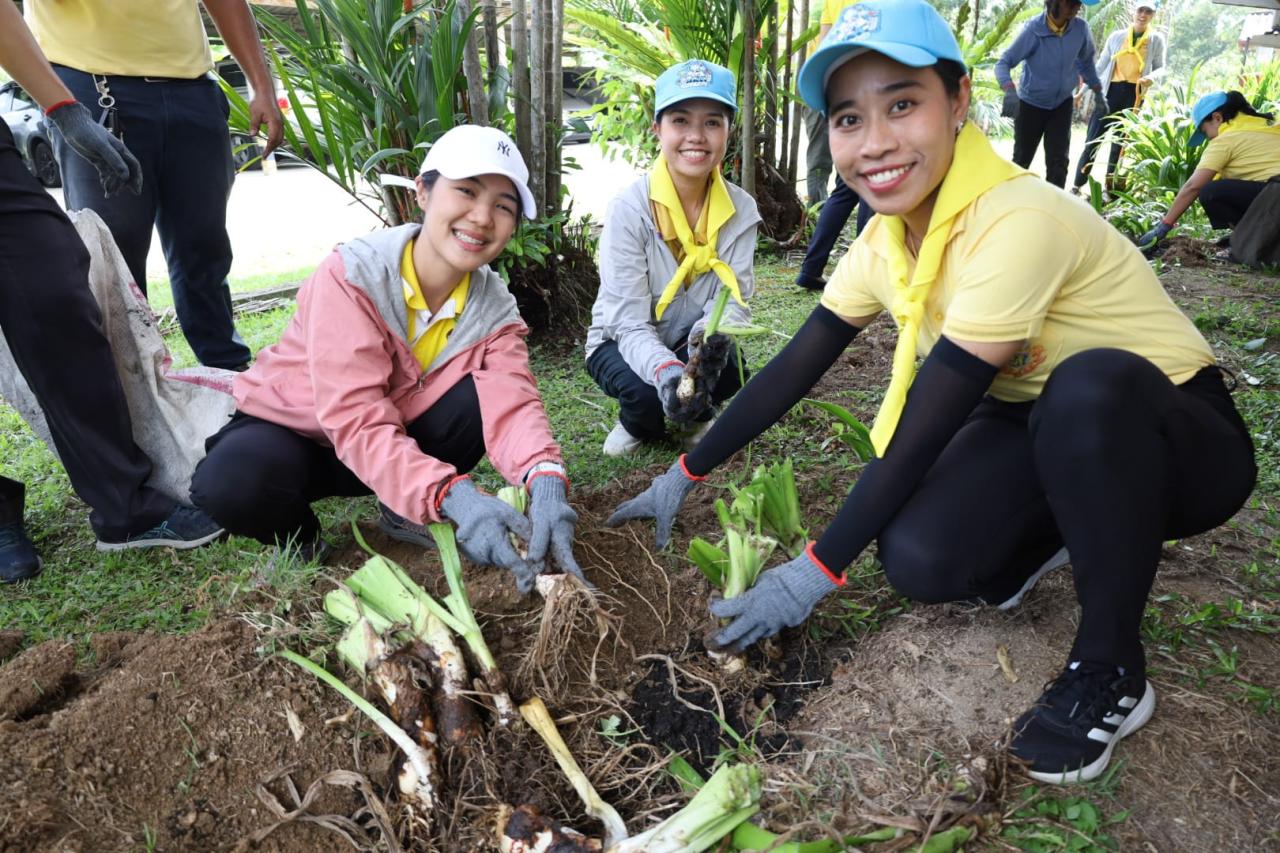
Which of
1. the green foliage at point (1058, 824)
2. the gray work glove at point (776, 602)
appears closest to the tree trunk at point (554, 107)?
the gray work glove at point (776, 602)

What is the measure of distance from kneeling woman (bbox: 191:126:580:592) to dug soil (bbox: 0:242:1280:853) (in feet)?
0.80

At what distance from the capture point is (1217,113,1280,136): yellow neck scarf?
5.05 meters

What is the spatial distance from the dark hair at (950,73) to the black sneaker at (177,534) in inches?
83.8

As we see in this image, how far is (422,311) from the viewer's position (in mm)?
2020

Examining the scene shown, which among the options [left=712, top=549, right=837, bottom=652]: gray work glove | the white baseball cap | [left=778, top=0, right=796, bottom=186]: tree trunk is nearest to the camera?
[left=712, top=549, right=837, bottom=652]: gray work glove

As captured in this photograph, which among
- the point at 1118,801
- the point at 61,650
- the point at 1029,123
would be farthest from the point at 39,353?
the point at 1029,123

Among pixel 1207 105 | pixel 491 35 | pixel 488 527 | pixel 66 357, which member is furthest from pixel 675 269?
pixel 1207 105

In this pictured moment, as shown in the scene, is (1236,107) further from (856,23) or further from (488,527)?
(488,527)

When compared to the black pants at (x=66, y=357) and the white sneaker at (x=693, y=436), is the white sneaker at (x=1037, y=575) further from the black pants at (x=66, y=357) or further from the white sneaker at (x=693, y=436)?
the black pants at (x=66, y=357)

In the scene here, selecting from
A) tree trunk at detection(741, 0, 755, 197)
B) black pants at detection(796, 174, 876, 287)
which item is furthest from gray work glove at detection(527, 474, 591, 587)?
tree trunk at detection(741, 0, 755, 197)

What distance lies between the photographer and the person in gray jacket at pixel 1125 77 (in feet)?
24.4

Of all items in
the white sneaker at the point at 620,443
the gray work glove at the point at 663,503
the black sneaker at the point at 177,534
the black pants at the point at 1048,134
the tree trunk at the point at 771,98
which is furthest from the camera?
the black pants at the point at 1048,134

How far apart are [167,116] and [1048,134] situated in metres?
6.13

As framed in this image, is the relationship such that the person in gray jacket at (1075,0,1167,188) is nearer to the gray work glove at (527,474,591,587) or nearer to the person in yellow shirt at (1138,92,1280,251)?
the person in yellow shirt at (1138,92,1280,251)
